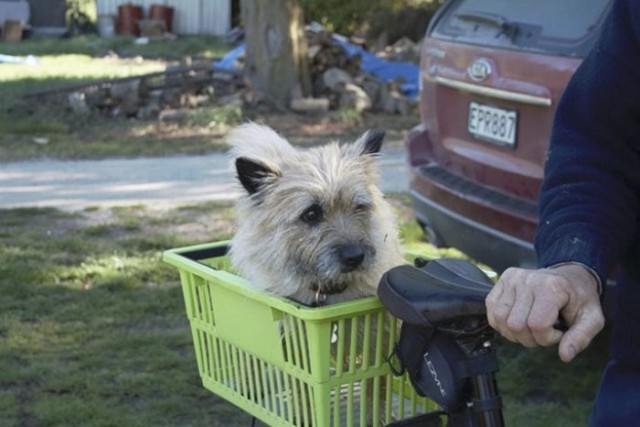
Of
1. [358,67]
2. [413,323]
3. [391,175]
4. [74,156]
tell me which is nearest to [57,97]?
[74,156]

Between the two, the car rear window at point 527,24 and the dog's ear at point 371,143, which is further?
the car rear window at point 527,24

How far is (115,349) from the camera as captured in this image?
6.17 m

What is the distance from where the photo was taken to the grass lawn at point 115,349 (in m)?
Result: 5.30

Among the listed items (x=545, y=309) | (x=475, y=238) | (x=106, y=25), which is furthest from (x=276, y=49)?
(x=106, y=25)

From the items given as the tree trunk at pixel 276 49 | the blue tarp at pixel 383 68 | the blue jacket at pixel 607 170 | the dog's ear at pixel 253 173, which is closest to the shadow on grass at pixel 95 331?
the dog's ear at pixel 253 173

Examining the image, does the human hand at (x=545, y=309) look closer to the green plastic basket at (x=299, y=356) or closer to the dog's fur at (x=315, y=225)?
the green plastic basket at (x=299, y=356)

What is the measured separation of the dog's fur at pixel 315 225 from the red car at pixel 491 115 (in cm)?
184

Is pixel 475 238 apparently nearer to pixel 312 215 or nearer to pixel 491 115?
pixel 491 115

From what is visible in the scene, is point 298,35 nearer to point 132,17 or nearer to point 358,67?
point 358,67

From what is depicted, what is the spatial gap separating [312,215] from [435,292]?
1.15m

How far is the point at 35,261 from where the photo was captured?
25.5 ft

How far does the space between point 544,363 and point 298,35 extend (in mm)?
9682

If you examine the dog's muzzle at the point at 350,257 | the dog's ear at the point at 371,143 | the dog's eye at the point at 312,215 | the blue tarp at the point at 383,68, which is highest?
the dog's ear at the point at 371,143

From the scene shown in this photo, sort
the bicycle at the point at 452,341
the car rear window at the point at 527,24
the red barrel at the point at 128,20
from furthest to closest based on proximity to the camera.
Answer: the red barrel at the point at 128,20
the car rear window at the point at 527,24
the bicycle at the point at 452,341
